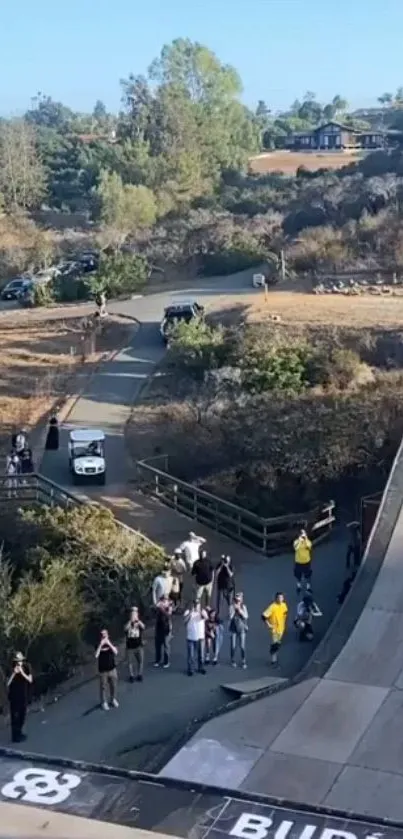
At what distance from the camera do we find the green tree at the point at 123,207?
225ft

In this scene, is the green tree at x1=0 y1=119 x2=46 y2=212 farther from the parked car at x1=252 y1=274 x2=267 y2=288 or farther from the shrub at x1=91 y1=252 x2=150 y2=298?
the parked car at x1=252 y1=274 x2=267 y2=288

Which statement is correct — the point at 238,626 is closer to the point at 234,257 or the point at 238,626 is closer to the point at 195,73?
the point at 234,257

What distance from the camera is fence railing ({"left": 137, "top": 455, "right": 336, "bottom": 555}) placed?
19.7 metres

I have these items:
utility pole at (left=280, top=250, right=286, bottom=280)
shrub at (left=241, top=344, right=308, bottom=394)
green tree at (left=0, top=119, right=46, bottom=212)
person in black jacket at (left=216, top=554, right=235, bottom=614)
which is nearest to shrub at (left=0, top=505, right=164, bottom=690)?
person in black jacket at (left=216, top=554, right=235, bottom=614)

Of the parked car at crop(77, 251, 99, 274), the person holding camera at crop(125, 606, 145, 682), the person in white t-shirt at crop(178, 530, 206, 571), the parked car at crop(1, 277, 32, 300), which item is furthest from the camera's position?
the parked car at crop(77, 251, 99, 274)

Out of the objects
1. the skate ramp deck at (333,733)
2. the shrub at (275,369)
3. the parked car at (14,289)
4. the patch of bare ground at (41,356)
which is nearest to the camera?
the skate ramp deck at (333,733)

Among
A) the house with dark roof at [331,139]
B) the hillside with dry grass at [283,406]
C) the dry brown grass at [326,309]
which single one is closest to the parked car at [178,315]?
the hillside with dry grass at [283,406]

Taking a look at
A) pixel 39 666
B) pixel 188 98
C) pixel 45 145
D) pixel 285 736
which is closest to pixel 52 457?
pixel 39 666

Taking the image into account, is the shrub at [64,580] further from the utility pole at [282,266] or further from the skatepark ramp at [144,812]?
the utility pole at [282,266]

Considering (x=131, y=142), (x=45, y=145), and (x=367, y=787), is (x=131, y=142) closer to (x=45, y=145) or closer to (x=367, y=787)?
(x=45, y=145)

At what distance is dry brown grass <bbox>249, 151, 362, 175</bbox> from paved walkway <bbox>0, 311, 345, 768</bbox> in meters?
68.2

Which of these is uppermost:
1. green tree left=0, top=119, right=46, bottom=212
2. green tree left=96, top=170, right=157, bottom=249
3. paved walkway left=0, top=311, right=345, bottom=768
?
green tree left=0, top=119, right=46, bottom=212

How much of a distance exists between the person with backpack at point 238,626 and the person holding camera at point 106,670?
64.6 inches

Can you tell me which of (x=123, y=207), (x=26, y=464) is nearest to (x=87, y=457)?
(x=26, y=464)
